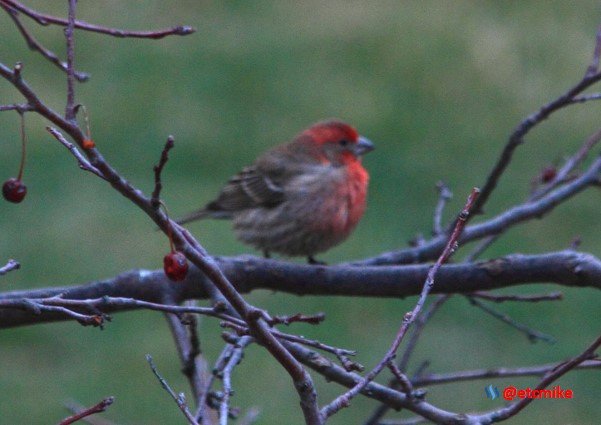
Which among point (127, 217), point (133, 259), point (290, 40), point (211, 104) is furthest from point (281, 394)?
point (290, 40)

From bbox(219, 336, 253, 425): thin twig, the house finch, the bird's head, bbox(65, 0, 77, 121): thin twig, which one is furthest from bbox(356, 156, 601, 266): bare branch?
the bird's head

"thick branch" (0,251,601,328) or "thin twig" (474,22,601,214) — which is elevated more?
"thin twig" (474,22,601,214)

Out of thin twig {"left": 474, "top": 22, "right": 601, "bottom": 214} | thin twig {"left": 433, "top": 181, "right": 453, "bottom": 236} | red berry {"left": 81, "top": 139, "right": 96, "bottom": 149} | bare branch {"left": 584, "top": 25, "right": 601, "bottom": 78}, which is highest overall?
bare branch {"left": 584, "top": 25, "right": 601, "bottom": 78}

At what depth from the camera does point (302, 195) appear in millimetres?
6848

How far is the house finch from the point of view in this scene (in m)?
6.62

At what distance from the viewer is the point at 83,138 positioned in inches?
81.1

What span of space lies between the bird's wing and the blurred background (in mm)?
965

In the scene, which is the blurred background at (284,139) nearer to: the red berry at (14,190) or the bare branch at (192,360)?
the bare branch at (192,360)

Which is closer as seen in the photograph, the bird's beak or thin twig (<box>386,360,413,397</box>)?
thin twig (<box>386,360,413,397</box>)

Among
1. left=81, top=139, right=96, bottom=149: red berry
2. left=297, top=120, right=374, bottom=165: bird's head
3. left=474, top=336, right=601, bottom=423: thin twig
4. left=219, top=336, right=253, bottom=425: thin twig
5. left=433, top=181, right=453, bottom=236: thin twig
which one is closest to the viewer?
left=81, top=139, right=96, bottom=149: red berry

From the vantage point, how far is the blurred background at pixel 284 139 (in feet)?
24.5

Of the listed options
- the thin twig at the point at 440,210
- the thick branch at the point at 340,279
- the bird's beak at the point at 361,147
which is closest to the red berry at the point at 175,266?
the thick branch at the point at 340,279

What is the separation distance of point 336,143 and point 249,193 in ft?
2.09

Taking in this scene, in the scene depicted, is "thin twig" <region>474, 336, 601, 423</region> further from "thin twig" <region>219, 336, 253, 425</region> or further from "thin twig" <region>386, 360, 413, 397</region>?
"thin twig" <region>219, 336, 253, 425</region>
